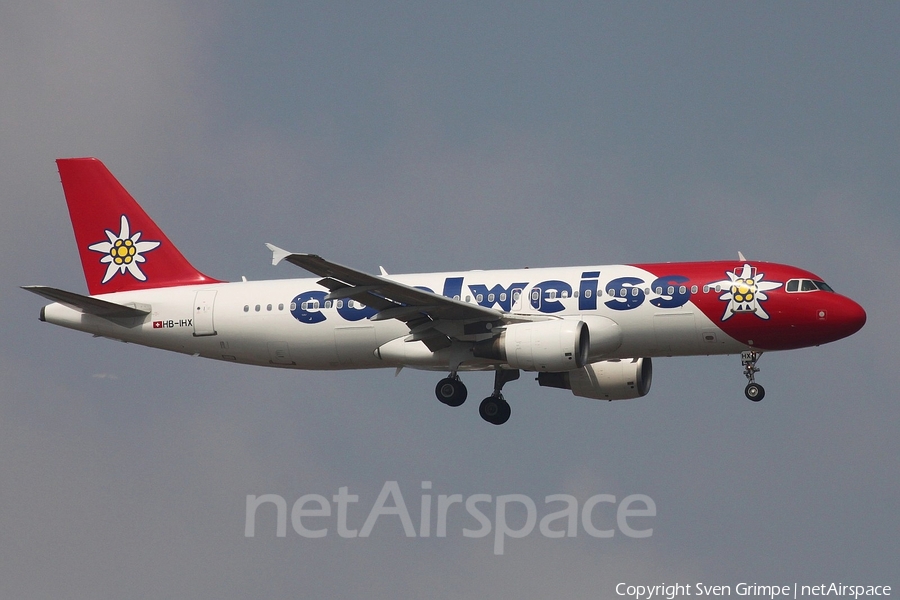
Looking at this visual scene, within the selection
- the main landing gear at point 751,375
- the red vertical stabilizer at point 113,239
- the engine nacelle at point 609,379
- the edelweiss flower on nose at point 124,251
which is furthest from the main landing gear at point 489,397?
the edelweiss flower on nose at point 124,251

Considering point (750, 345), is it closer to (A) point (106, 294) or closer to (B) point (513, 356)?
(B) point (513, 356)

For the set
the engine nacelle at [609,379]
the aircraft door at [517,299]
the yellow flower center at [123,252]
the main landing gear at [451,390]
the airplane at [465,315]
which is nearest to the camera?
the airplane at [465,315]

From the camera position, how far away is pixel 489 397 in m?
43.9

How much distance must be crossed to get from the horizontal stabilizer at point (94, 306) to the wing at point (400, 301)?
326 inches

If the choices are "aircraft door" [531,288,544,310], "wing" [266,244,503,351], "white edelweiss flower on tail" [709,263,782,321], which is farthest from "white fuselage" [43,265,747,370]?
"white edelweiss flower on tail" [709,263,782,321]

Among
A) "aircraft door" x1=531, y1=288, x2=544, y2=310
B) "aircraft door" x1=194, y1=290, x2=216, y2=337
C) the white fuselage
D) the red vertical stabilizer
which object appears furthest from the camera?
the red vertical stabilizer

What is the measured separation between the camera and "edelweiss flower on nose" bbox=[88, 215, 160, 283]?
46.9 meters

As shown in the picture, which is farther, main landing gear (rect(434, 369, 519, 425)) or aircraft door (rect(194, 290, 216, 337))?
aircraft door (rect(194, 290, 216, 337))

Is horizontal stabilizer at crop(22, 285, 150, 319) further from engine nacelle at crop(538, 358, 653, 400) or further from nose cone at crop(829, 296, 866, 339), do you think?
nose cone at crop(829, 296, 866, 339)

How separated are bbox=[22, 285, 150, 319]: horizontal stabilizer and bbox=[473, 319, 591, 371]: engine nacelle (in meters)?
12.3

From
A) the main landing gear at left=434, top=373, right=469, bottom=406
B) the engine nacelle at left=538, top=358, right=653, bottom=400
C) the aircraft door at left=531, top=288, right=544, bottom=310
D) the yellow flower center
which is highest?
the yellow flower center

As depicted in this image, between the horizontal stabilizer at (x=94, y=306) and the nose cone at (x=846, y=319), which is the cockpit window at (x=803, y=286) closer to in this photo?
the nose cone at (x=846, y=319)

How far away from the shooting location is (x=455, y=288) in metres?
42.8

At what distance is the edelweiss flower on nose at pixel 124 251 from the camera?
4691cm
